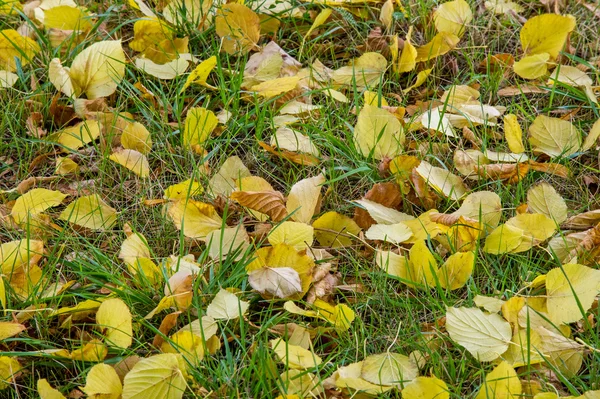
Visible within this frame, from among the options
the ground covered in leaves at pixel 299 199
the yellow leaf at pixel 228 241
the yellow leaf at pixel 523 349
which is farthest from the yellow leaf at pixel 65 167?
the yellow leaf at pixel 523 349

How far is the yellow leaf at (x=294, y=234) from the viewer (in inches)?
68.1

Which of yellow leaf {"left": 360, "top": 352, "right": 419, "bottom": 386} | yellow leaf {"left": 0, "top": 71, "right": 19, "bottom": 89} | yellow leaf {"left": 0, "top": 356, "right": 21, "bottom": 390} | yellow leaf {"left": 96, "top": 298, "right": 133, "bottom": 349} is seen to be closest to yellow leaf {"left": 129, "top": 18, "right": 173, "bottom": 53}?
yellow leaf {"left": 0, "top": 71, "right": 19, "bottom": 89}

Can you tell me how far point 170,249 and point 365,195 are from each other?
1.64ft

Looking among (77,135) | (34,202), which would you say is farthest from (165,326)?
(77,135)

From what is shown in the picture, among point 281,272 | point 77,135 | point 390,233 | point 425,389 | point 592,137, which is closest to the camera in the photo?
point 425,389

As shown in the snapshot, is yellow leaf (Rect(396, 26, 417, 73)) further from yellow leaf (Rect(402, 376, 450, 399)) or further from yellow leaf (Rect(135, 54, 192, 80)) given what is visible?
yellow leaf (Rect(402, 376, 450, 399))

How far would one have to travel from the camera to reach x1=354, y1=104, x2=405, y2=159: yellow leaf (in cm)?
198

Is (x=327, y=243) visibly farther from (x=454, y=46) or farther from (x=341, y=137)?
(x=454, y=46)

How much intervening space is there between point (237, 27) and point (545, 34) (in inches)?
36.8

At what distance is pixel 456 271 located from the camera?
1.65 m

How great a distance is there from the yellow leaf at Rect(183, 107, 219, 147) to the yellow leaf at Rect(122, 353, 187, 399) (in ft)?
2.52

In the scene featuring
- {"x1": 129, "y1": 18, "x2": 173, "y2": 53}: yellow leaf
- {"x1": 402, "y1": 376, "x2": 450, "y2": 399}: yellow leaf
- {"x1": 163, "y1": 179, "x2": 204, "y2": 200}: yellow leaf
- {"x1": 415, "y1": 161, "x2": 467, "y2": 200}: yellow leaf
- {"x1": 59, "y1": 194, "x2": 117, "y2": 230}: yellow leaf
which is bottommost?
{"x1": 402, "y1": 376, "x2": 450, "y2": 399}: yellow leaf

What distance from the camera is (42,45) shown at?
234cm

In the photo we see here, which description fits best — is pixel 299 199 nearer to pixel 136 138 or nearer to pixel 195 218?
pixel 195 218
